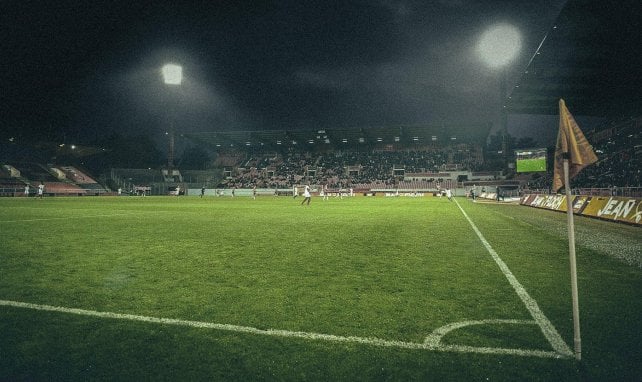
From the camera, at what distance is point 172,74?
185ft

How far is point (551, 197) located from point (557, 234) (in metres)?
15.0

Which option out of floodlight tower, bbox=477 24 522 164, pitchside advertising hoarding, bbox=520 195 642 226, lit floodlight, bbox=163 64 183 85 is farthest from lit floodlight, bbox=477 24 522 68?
lit floodlight, bbox=163 64 183 85

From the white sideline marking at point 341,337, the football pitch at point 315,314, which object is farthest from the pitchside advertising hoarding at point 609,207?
the white sideline marking at point 341,337

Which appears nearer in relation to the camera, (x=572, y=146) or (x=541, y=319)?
(x=572, y=146)

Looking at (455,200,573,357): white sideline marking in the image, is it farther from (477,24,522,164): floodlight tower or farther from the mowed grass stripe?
(477,24,522,164): floodlight tower

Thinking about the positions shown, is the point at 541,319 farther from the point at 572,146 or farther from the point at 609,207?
the point at 609,207

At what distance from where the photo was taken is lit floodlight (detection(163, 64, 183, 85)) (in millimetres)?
55838

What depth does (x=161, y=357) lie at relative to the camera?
2898mm

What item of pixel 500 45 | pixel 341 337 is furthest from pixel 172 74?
pixel 341 337

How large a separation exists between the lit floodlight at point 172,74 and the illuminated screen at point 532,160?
49.1m

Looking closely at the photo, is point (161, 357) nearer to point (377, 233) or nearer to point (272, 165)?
point (377, 233)

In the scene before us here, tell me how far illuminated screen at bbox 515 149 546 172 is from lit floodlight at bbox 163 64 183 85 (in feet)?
161

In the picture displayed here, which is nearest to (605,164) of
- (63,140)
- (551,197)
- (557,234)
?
(551,197)

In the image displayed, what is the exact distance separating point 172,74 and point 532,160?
51560 mm
